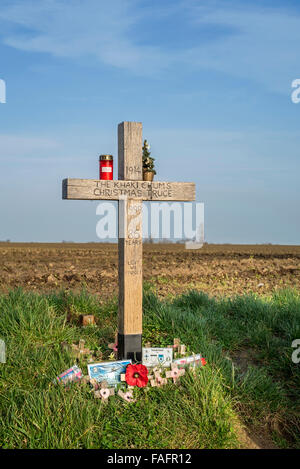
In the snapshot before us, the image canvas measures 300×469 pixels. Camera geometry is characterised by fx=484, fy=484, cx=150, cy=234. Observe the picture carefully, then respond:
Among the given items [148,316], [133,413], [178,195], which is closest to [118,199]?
[178,195]

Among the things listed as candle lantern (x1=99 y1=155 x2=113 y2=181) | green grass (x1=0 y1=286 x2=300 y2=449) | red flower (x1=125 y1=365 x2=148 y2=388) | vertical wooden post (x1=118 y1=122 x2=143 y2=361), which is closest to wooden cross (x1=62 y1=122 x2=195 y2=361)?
vertical wooden post (x1=118 y1=122 x2=143 y2=361)

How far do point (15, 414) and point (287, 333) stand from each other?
3.76m

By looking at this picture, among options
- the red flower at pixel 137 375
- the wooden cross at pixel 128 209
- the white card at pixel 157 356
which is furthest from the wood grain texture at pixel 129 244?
the red flower at pixel 137 375

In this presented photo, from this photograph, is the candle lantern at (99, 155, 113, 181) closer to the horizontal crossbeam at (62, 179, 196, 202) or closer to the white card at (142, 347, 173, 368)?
the horizontal crossbeam at (62, 179, 196, 202)

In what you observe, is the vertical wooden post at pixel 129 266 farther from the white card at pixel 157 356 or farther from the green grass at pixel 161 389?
the green grass at pixel 161 389

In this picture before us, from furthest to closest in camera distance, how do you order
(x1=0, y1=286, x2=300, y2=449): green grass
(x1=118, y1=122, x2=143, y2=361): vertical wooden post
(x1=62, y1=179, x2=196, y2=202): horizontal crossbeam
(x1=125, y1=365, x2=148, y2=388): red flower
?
1. (x1=118, y1=122, x2=143, y2=361): vertical wooden post
2. (x1=62, y1=179, x2=196, y2=202): horizontal crossbeam
3. (x1=125, y1=365, x2=148, y2=388): red flower
4. (x1=0, y1=286, x2=300, y2=449): green grass

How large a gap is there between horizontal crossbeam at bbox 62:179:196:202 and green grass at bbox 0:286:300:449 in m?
1.62

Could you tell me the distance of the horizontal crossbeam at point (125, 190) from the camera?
549 centimetres

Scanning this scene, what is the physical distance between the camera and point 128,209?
5.66m

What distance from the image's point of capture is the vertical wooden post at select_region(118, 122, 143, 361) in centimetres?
561

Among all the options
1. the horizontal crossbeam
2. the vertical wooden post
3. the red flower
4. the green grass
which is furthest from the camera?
the vertical wooden post

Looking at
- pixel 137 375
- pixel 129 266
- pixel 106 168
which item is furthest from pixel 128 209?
pixel 137 375

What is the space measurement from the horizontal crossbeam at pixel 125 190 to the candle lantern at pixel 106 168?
5.4 inches

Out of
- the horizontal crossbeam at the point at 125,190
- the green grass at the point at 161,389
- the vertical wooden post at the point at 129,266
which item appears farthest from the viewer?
the vertical wooden post at the point at 129,266
